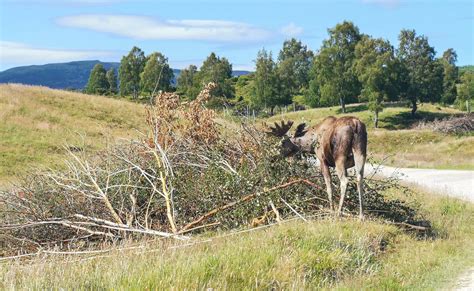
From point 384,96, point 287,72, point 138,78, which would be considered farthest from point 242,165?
point 138,78

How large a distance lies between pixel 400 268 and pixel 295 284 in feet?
7.23

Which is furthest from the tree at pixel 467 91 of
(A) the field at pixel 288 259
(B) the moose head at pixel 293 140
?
(B) the moose head at pixel 293 140

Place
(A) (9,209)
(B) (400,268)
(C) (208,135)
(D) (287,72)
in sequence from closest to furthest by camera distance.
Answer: (B) (400,268) < (A) (9,209) < (C) (208,135) < (D) (287,72)

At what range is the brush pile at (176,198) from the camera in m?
9.97

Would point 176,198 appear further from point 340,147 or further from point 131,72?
point 131,72

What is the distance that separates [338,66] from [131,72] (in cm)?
4288

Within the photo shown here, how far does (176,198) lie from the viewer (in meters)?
10.6

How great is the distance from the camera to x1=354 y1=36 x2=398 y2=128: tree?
6799 cm

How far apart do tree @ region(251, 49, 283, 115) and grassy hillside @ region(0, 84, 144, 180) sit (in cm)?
3809

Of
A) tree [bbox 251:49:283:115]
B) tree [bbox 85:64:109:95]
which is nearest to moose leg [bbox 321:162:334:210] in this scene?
tree [bbox 251:49:283:115]

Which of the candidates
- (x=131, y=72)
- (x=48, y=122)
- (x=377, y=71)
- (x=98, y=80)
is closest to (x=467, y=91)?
(x=377, y=71)

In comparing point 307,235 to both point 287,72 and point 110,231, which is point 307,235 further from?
point 287,72

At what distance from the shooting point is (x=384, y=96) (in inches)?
2704

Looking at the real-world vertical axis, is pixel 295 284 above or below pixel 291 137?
below
